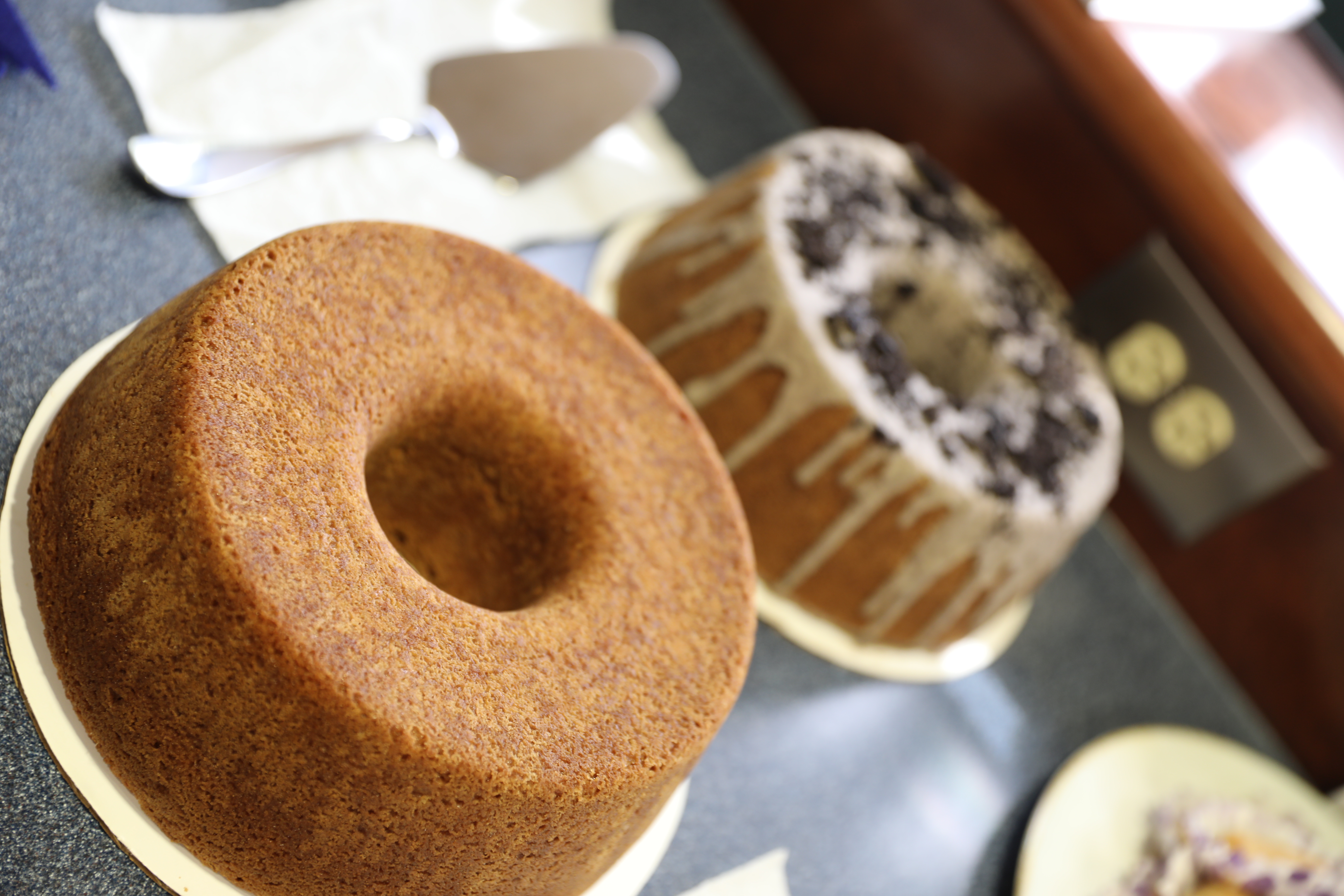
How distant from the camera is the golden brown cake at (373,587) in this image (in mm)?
526

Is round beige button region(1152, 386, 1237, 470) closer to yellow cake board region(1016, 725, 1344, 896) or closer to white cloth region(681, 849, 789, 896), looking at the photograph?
yellow cake board region(1016, 725, 1344, 896)

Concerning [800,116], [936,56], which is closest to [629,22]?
[800,116]

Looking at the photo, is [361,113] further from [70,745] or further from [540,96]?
[70,745]

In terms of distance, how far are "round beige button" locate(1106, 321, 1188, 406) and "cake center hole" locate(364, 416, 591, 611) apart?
863 millimetres

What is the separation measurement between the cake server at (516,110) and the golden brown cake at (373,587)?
280 mm

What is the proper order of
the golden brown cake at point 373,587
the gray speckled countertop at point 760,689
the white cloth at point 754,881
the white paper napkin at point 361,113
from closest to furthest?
the golden brown cake at point 373,587
the gray speckled countertop at point 760,689
the white cloth at point 754,881
the white paper napkin at point 361,113

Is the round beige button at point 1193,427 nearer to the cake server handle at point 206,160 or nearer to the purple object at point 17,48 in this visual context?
the cake server handle at point 206,160

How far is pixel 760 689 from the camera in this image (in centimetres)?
99

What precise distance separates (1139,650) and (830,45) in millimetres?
907

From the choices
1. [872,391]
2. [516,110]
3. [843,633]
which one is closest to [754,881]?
[843,633]

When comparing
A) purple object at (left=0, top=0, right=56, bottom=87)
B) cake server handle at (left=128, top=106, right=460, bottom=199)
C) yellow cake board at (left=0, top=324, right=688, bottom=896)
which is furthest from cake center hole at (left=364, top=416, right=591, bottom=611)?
purple object at (left=0, top=0, right=56, bottom=87)

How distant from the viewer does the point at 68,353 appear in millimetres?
→ 737

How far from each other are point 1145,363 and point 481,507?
2.95 feet

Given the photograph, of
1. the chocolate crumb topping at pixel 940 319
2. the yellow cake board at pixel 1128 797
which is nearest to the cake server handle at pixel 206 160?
the chocolate crumb topping at pixel 940 319
